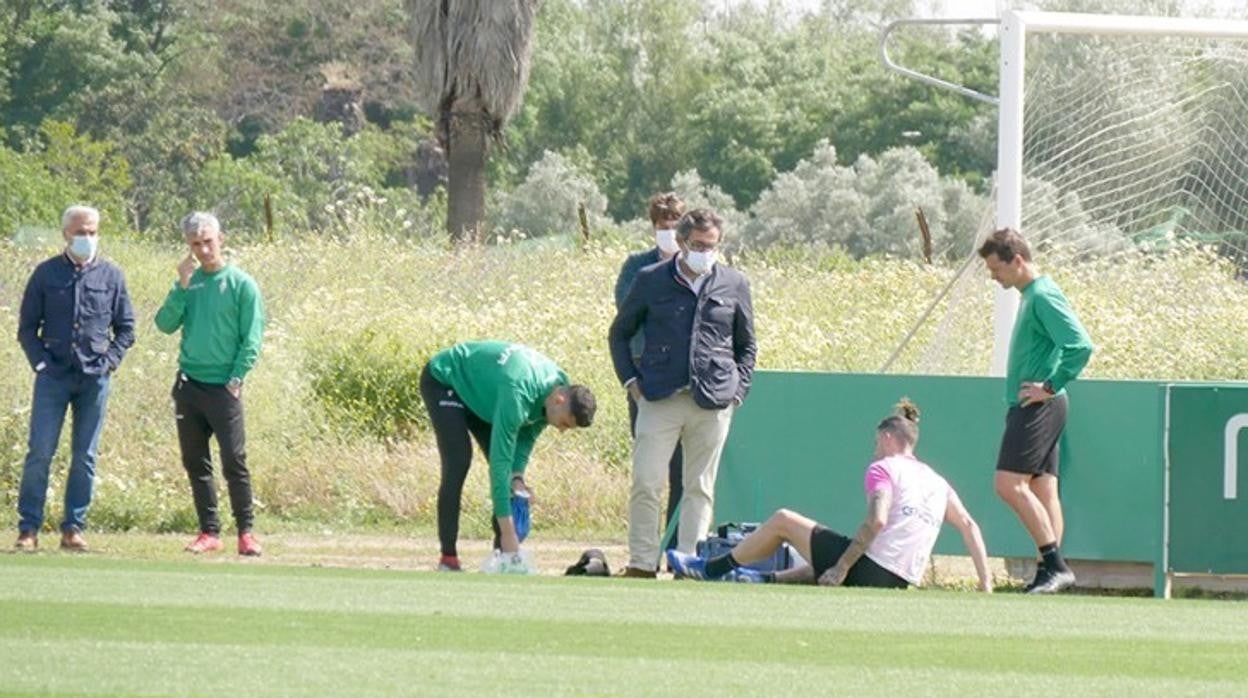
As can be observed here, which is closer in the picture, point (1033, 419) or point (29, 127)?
point (1033, 419)

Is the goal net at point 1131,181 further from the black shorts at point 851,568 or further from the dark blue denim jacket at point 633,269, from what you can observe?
the black shorts at point 851,568

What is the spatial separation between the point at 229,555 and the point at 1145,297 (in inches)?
373

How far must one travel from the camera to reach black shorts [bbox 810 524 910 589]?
12727 millimetres

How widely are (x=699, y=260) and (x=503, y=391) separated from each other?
1222 mm

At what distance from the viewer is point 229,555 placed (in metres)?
14.5

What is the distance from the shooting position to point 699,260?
43.6 feet

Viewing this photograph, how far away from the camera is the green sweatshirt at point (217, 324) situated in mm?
14398

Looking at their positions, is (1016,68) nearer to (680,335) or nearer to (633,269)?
(633,269)

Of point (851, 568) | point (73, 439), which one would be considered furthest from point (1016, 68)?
point (73, 439)

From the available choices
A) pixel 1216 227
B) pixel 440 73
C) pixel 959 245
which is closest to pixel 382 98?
pixel 959 245

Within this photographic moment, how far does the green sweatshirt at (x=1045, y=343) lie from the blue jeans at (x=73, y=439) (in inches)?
198

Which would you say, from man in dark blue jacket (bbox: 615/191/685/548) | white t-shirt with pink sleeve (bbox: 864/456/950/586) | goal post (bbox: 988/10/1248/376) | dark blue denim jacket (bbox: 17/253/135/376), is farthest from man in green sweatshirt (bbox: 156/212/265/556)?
goal post (bbox: 988/10/1248/376)

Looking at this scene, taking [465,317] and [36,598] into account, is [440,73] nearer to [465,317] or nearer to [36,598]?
[465,317]

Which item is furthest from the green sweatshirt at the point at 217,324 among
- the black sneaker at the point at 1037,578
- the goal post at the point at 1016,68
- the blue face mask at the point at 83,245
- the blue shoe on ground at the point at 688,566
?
the goal post at the point at 1016,68
